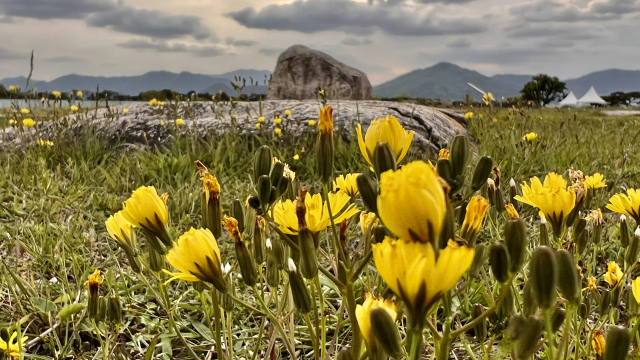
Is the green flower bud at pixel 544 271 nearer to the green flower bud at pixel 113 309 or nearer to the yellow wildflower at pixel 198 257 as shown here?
the yellow wildflower at pixel 198 257

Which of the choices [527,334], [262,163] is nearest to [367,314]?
[527,334]

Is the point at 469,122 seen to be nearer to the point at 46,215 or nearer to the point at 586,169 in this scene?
the point at 586,169

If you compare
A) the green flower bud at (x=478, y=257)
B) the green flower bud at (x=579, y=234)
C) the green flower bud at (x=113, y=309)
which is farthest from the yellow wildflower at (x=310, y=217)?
the green flower bud at (x=579, y=234)

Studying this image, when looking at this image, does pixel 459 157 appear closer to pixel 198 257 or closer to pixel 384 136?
pixel 384 136

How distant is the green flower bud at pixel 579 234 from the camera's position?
1.19 meters

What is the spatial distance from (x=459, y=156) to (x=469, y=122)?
5454 millimetres

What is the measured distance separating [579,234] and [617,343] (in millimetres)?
578

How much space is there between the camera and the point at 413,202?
520mm

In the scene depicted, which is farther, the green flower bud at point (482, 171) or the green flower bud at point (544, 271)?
the green flower bud at point (482, 171)

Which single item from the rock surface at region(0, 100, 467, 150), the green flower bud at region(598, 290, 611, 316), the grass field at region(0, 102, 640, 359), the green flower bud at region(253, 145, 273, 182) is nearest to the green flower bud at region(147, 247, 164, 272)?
the grass field at region(0, 102, 640, 359)

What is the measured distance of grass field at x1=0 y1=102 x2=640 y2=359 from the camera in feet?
3.74

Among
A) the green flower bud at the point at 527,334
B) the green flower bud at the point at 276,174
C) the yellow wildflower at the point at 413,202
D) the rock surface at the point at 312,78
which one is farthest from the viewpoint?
the rock surface at the point at 312,78

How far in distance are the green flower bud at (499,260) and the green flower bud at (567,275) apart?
0.09 meters

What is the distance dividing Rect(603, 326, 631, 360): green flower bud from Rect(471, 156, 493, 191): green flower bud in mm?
321
